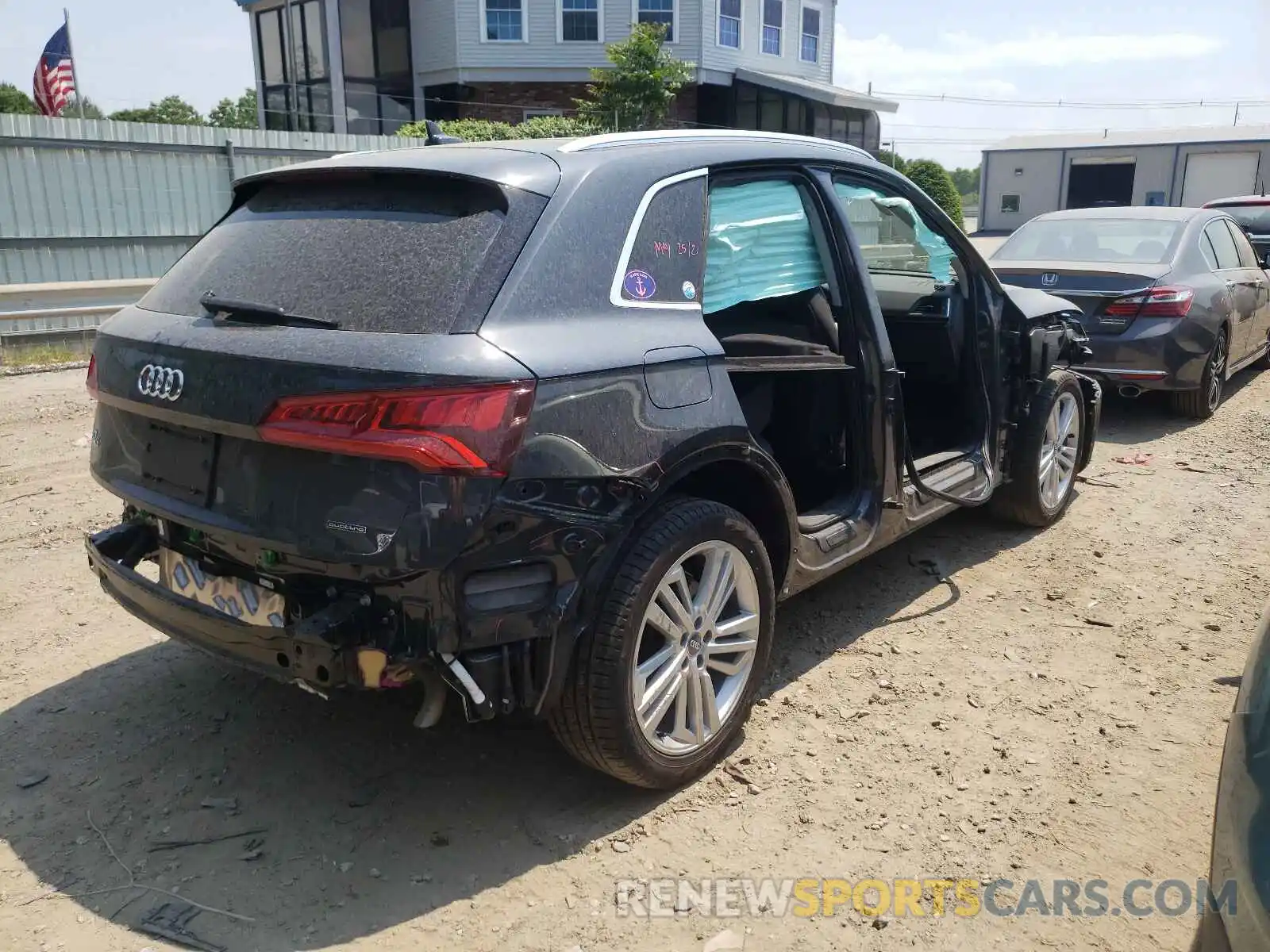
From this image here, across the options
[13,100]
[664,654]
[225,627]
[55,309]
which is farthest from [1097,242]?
[13,100]

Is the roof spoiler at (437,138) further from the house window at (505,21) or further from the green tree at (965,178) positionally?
the green tree at (965,178)

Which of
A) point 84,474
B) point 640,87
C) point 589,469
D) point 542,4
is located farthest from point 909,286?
point 542,4

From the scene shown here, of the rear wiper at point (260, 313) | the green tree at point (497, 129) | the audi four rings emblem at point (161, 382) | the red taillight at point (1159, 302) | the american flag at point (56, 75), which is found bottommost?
the red taillight at point (1159, 302)

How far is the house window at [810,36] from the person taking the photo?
99.0 ft

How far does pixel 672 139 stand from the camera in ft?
11.4

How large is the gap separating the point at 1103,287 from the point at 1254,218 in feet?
34.2

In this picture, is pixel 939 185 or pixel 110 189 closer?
pixel 110 189

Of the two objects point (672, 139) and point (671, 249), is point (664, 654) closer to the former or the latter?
point (671, 249)

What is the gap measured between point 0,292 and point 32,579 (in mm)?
7072

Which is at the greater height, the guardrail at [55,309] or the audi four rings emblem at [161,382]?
the audi four rings emblem at [161,382]

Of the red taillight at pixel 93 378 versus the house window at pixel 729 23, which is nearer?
the red taillight at pixel 93 378

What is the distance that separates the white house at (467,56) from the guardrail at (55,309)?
47.3 feet

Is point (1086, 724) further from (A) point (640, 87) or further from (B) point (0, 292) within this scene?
(A) point (640, 87)

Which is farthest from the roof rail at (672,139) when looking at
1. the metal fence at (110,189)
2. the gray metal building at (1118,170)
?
the gray metal building at (1118,170)
